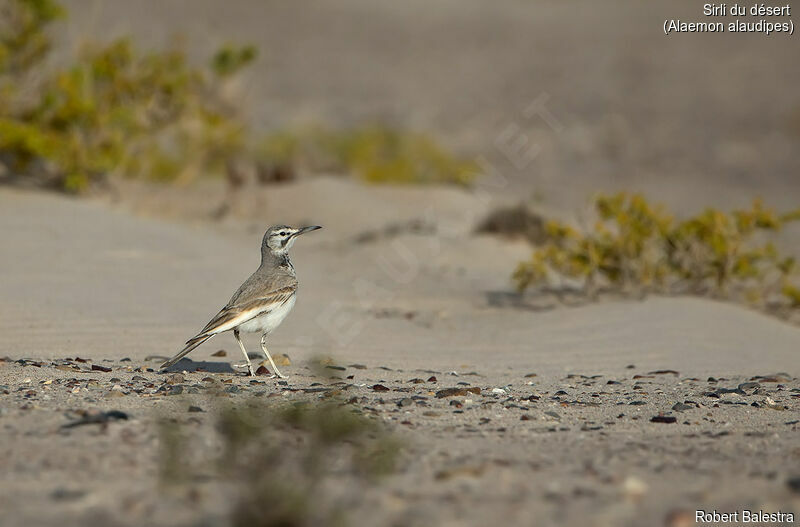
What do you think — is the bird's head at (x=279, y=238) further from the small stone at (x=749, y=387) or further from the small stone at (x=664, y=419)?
the small stone at (x=749, y=387)

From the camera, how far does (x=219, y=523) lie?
3482 millimetres

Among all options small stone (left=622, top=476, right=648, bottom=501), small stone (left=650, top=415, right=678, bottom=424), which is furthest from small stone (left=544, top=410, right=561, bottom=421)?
small stone (left=622, top=476, right=648, bottom=501)

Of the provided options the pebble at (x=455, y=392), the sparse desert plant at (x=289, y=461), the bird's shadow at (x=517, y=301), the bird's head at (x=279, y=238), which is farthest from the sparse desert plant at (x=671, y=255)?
the sparse desert plant at (x=289, y=461)

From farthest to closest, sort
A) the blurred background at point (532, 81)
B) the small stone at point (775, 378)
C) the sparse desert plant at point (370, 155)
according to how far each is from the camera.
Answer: the blurred background at point (532, 81), the sparse desert plant at point (370, 155), the small stone at point (775, 378)

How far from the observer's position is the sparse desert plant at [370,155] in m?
23.0

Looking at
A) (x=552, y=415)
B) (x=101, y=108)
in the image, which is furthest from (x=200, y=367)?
(x=101, y=108)

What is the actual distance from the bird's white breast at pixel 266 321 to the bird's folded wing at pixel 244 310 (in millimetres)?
28

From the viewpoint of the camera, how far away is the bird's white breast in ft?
23.9

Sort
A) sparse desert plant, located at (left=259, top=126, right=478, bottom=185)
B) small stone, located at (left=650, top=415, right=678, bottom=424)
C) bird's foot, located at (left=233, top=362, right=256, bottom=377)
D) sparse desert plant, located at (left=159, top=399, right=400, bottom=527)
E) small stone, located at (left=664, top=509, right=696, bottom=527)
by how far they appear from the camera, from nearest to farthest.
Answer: sparse desert plant, located at (left=159, top=399, right=400, bottom=527)
small stone, located at (left=664, top=509, right=696, bottom=527)
small stone, located at (left=650, top=415, right=678, bottom=424)
bird's foot, located at (left=233, top=362, right=256, bottom=377)
sparse desert plant, located at (left=259, top=126, right=478, bottom=185)

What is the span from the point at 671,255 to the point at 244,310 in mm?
6002

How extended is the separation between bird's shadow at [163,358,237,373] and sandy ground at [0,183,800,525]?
0.16 ft

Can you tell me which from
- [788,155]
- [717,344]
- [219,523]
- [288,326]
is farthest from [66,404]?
[788,155]

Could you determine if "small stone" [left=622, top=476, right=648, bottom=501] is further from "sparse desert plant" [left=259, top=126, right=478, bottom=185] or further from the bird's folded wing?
"sparse desert plant" [left=259, top=126, right=478, bottom=185]

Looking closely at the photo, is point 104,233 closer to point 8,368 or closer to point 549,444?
point 8,368
